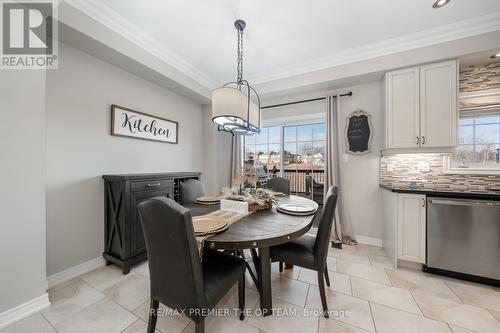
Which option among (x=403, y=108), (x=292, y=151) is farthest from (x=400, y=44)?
(x=292, y=151)

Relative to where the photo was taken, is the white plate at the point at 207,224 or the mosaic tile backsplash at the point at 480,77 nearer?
the white plate at the point at 207,224

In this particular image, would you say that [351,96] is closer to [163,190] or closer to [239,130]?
[239,130]

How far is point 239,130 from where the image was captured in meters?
2.06

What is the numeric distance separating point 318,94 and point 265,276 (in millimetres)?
2943

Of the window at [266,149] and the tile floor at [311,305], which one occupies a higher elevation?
the window at [266,149]

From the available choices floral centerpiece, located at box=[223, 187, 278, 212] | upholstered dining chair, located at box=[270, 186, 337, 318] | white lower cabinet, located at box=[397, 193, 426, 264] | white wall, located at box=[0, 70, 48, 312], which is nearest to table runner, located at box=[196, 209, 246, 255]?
floral centerpiece, located at box=[223, 187, 278, 212]

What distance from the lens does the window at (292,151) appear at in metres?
3.50

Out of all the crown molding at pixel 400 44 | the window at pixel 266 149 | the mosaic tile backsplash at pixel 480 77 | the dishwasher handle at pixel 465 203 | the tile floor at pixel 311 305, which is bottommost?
the tile floor at pixel 311 305

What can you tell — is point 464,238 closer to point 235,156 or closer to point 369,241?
point 369,241

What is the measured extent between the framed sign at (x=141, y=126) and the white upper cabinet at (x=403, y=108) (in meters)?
3.22

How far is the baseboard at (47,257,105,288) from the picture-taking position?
1.87 metres

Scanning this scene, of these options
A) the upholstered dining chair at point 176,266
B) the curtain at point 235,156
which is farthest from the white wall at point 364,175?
the upholstered dining chair at point 176,266

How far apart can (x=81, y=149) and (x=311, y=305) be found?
110 inches

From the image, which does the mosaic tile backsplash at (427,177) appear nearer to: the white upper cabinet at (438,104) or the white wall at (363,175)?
the white wall at (363,175)
